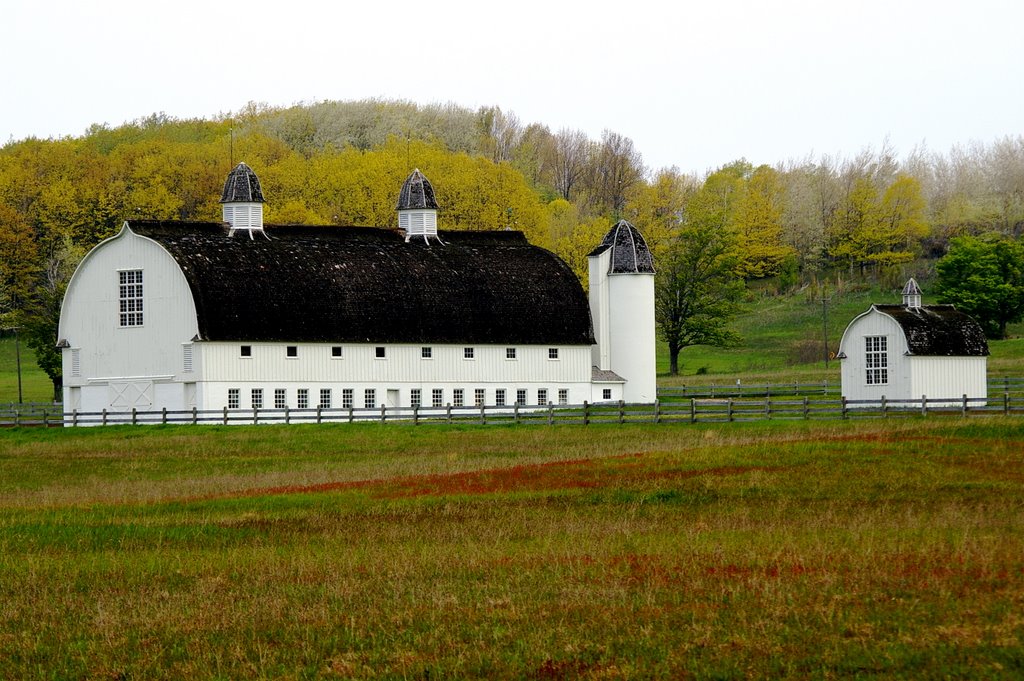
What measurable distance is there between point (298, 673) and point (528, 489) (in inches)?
626

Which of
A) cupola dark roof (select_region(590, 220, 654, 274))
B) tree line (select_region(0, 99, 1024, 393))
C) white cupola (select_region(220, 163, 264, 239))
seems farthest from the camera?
tree line (select_region(0, 99, 1024, 393))

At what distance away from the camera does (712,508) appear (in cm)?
2645

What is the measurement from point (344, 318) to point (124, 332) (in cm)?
860

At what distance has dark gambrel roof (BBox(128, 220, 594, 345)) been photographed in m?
60.4

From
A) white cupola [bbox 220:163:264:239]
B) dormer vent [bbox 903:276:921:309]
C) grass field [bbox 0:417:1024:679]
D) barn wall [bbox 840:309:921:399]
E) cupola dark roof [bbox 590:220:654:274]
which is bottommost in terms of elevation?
grass field [bbox 0:417:1024:679]

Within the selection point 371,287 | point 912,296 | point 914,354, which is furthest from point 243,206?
point 914,354

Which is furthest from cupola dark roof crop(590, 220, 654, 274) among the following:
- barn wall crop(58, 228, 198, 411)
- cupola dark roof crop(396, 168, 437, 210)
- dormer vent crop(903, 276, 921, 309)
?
barn wall crop(58, 228, 198, 411)

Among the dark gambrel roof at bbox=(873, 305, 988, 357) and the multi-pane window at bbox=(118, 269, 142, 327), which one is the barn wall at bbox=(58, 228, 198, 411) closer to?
the multi-pane window at bbox=(118, 269, 142, 327)

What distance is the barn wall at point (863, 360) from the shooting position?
55031mm

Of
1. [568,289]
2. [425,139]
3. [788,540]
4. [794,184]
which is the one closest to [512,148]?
[425,139]

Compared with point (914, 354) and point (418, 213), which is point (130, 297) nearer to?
point (418, 213)

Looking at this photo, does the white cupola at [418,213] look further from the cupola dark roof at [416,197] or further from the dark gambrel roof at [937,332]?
the dark gambrel roof at [937,332]

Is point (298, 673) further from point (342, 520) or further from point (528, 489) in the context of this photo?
point (528, 489)

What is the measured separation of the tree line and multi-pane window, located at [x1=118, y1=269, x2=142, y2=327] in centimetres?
1767
